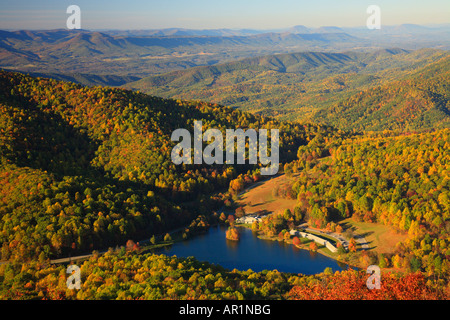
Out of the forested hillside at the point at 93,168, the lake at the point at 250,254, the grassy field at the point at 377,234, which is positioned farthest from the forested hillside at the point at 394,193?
the forested hillside at the point at 93,168

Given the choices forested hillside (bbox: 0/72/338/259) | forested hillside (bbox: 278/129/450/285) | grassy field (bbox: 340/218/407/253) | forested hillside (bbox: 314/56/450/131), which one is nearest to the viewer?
forested hillside (bbox: 278/129/450/285)

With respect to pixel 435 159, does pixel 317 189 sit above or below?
below

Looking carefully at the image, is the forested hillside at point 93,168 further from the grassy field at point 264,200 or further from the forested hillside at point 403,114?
the forested hillside at point 403,114

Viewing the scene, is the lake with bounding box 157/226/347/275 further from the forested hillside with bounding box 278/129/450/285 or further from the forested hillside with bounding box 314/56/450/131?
the forested hillside with bounding box 314/56/450/131

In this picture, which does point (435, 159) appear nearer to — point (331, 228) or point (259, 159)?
point (331, 228)

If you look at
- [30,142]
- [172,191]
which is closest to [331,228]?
[172,191]

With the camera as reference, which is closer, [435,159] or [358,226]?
[358,226]

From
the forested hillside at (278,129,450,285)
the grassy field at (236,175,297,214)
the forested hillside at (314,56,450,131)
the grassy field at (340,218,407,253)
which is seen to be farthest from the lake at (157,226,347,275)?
the forested hillside at (314,56,450,131)
